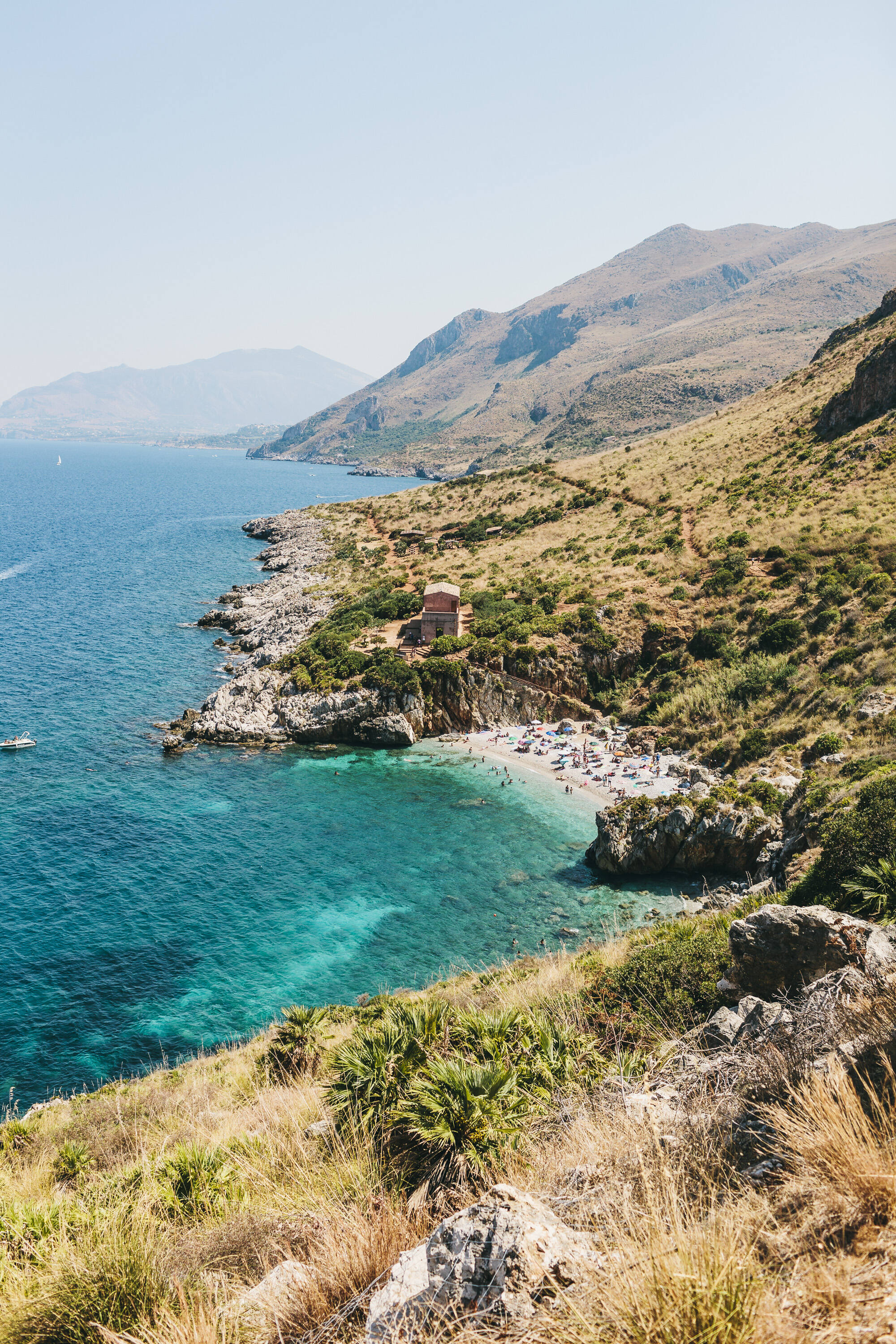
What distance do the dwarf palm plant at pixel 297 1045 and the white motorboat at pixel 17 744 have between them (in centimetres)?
3262

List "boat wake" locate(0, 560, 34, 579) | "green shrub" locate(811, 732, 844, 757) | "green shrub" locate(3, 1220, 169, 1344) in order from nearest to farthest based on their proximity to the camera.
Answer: "green shrub" locate(3, 1220, 169, 1344) < "green shrub" locate(811, 732, 844, 757) < "boat wake" locate(0, 560, 34, 579)

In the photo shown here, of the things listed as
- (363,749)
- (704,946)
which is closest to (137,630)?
(363,749)

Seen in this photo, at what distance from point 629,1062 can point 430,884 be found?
22.9m

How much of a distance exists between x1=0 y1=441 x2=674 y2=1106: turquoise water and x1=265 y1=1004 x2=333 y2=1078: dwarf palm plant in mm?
6812

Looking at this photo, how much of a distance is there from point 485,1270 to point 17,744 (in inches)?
1793

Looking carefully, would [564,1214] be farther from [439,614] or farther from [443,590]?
[443,590]

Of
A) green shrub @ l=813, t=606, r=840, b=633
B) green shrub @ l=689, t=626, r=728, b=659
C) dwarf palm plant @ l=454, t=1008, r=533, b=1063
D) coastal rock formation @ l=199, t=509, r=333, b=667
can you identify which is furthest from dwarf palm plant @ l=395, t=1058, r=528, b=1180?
coastal rock formation @ l=199, t=509, r=333, b=667

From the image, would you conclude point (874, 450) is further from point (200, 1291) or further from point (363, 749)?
point (200, 1291)

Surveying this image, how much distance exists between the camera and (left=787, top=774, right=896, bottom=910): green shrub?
47.5 ft

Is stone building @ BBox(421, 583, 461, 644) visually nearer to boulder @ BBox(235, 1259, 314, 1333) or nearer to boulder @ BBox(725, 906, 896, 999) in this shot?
boulder @ BBox(725, 906, 896, 999)

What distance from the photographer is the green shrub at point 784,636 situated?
131ft

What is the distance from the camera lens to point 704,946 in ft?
48.4

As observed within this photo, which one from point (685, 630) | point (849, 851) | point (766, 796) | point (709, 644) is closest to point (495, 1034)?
point (849, 851)

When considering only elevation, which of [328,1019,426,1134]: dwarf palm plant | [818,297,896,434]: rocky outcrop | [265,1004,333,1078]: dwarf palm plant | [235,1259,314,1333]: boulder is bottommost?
[265,1004,333,1078]: dwarf palm plant
